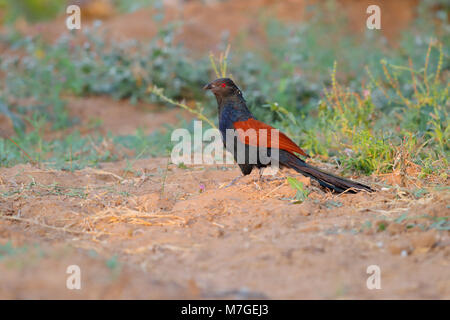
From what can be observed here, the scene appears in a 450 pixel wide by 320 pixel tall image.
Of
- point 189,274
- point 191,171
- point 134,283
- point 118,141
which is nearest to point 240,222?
point 189,274

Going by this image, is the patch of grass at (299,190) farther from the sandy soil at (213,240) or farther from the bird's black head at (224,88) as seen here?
the bird's black head at (224,88)

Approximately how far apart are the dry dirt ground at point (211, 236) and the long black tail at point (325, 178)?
0.07 m

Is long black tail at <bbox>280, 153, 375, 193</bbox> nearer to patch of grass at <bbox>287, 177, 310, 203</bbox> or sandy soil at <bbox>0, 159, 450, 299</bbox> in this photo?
sandy soil at <bbox>0, 159, 450, 299</bbox>

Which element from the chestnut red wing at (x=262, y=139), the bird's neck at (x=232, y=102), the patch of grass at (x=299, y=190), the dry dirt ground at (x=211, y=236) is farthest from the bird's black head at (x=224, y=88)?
the patch of grass at (x=299, y=190)

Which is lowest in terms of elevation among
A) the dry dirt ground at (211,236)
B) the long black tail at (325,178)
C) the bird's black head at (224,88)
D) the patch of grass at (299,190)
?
the dry dirt ground at (211,236)

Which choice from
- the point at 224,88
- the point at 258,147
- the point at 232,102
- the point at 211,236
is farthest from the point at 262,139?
the point at 211,236

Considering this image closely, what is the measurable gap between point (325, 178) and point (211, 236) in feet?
3.73

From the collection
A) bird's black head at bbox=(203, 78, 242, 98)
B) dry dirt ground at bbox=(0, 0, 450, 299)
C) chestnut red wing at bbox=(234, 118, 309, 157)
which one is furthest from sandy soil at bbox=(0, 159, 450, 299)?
bird's black head at bbox=(203, 78, 242, 98)

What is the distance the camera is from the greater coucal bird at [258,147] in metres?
3.87

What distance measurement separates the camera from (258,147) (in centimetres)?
399

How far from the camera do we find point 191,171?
4.71 meters

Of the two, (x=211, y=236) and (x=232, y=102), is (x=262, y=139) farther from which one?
(x=211, y=236)

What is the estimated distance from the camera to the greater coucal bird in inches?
152

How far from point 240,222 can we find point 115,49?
5129 millimetres
